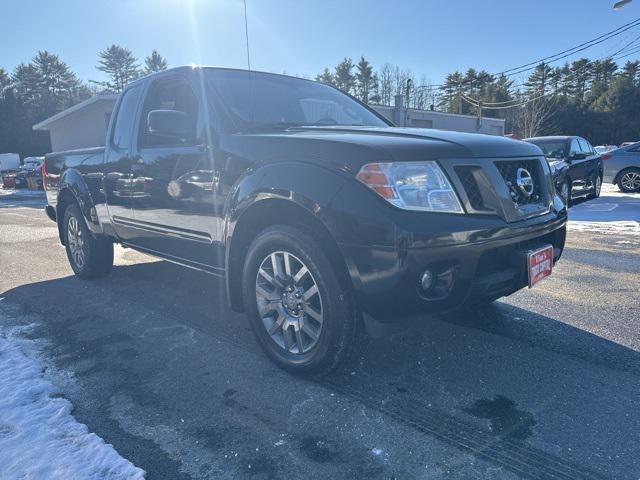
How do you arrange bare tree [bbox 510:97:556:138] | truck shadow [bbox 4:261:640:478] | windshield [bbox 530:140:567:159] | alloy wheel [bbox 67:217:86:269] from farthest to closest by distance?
1. bare tree [bbox 510:97:556:138]
2. windshield [bbox 530:140:567:159]
3. alloy wheel [bbox 67:217:86:269]
4. truck shadow [bbox 4:261:640:478]

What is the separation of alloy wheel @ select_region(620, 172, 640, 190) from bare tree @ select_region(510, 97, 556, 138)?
28.8m

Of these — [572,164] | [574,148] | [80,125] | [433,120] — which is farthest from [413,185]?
[433,120]

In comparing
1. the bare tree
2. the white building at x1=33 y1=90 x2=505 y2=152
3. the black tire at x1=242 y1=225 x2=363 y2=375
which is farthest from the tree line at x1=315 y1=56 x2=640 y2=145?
the black tire at x1=242 y1=225 x2=363 y2=375

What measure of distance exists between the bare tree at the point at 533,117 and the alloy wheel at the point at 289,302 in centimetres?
4143

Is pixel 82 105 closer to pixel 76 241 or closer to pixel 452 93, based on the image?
pixel 76 241

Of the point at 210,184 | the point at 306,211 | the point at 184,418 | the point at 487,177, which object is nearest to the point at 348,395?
the point at 184,418

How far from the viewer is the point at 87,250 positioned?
16.3ft

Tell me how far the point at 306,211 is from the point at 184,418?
123cm

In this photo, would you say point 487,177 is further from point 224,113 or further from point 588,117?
point 588,117

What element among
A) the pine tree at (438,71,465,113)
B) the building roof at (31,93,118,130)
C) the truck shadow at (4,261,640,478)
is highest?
the pine tree at (438,71,465,113)

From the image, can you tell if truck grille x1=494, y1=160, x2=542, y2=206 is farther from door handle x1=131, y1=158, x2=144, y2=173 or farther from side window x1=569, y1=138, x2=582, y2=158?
side window x1=569, y1=138, x2=582, y2=158

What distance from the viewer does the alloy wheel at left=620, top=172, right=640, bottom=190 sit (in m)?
12.6

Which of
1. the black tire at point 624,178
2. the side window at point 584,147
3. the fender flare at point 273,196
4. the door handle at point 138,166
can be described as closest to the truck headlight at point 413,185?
the fender flare at point 273,196

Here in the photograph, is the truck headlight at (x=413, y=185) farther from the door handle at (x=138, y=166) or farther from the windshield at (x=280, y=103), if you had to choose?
the door handle at (x=138, y=166)
